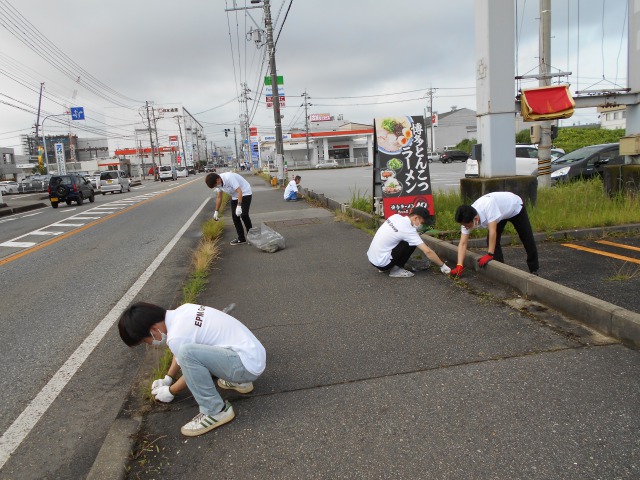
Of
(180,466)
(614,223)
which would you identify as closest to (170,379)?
(180,466)

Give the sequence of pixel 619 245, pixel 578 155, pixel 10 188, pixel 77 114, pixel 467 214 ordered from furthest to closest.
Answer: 1. pixel 10 188
2. pixel 77 114
3. pixel 578 155
4. pixel 619 245
5. pixel 467 214

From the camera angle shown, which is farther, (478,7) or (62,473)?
(478,7)

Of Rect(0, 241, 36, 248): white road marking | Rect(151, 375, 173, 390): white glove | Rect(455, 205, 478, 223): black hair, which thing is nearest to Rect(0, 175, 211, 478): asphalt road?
Rect(0, 241, 36, 248): white road marking

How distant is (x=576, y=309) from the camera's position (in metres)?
4.22

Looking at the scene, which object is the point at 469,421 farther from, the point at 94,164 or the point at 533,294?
the point at 94,164

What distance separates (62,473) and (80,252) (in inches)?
309

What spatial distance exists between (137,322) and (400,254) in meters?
3.87

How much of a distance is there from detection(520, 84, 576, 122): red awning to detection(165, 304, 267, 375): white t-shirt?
7.46 m

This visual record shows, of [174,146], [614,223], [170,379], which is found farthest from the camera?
[174,146]

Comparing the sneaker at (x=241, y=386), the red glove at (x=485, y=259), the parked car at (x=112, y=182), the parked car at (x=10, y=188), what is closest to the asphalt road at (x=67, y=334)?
the sneaker at (x=241, y=386)

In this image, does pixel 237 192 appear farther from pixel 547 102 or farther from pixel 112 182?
pixel 112 182

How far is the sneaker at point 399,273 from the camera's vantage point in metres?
6.08

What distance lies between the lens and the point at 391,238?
597 cm

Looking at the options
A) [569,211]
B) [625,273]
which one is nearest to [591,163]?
[569,211]
